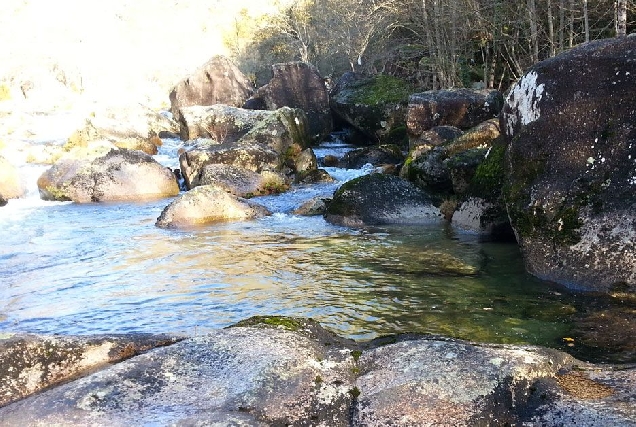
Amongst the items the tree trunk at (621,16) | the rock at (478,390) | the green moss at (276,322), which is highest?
the tree trunk at (621,16)

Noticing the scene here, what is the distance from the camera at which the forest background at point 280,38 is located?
17.7 metres

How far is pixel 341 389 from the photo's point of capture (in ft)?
11.5

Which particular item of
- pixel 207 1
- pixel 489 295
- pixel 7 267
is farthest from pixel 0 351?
pixel 207 1

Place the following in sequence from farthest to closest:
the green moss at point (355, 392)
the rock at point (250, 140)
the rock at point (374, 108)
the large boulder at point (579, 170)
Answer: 1. the rock at point (374, 108)
2. the rock at point (250, 140)
3. the large boulder at point (579, 170)
4. the green moss at point (355, 392)

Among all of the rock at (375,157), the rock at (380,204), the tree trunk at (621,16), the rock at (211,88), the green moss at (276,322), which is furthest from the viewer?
the rock at (211,88)

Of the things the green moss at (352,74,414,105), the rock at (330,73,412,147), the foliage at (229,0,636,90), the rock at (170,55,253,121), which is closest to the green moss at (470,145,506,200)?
the foliage at (229,0,636,90)

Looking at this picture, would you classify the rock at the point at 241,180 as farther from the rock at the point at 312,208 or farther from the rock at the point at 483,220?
the rock at the point at 483,220

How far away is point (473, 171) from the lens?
11242 mm

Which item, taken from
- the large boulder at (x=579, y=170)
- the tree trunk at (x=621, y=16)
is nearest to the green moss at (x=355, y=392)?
the large boulder at (x=579, y=170)

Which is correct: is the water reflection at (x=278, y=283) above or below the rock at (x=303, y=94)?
below

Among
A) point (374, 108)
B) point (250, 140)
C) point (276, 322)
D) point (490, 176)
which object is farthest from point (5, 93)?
point (276, 322)

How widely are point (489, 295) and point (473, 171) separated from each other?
491 cm

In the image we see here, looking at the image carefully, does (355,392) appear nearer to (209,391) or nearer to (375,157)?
(209,391)

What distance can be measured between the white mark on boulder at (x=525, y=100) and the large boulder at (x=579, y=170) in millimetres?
17
